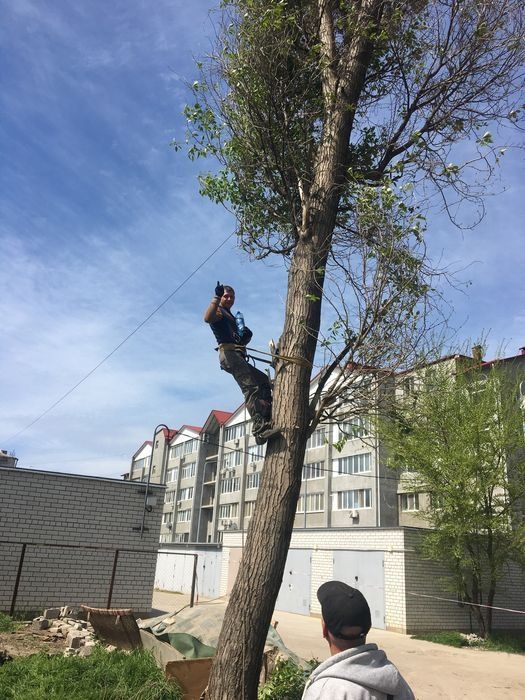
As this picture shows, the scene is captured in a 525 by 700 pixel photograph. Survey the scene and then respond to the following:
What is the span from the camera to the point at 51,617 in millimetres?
9750

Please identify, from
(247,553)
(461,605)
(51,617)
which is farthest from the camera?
(461,605)

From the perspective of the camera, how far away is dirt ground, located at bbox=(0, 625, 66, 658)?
24.2 ft

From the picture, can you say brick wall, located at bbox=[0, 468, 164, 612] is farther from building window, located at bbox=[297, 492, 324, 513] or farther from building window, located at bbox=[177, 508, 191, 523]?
building window, located at bbox=[177, 508, 191, 523]

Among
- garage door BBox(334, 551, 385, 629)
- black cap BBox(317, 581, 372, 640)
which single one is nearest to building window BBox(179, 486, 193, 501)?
garage door BBox(334, 551, 385, 629)

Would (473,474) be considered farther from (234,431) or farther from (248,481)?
(234,431)

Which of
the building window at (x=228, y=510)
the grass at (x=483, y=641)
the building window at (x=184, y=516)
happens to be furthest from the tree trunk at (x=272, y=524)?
the building window at (x=184, y=516)

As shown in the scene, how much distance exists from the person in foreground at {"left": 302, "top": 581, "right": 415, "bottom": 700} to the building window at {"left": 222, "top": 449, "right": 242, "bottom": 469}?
154 feet

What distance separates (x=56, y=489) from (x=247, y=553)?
32.0 feet

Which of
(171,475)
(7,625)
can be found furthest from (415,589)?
(171,475)

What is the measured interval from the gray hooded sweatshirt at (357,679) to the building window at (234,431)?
46.8 meters

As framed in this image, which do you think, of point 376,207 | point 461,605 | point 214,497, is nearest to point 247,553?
point 376,207

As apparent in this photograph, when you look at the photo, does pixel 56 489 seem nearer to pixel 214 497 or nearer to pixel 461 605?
pixel 461 605

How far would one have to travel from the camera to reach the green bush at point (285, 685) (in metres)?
5.16

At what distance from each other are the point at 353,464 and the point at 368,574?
51.9ft
